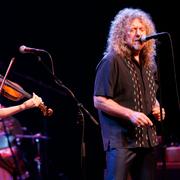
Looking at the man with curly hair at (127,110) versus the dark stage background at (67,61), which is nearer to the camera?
the man with curly hair at (127,110)

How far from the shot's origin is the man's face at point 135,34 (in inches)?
145

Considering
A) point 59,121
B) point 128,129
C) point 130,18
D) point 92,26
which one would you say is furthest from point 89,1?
point 128,129

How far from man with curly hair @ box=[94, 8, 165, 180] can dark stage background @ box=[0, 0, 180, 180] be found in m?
3.07

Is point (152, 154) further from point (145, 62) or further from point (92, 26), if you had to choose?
point (92, 26)

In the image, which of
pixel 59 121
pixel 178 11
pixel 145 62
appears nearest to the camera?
pixel 145 62

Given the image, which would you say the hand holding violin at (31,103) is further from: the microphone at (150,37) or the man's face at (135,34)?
the microphone at (150,37)

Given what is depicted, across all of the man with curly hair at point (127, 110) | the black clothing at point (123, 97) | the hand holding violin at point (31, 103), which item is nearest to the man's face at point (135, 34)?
→ the man with curly hair at point (127, 110)

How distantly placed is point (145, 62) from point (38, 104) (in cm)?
96

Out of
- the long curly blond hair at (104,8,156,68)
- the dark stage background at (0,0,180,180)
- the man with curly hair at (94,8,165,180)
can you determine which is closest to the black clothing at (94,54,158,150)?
the man with curly hair at (94,8,165,180)

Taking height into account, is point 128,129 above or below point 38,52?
below

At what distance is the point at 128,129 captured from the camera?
350cm

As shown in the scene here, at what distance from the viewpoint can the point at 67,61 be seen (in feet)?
23.9

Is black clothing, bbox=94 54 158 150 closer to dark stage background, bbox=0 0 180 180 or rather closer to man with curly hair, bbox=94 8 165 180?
man with curly hair, bbox=94 8 165 180

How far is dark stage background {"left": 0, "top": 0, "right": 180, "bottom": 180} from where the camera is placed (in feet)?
22.5
